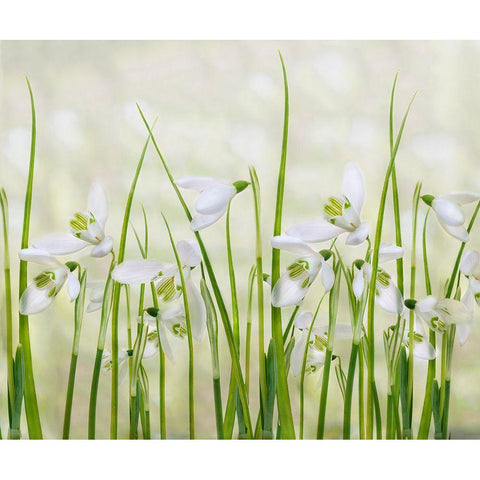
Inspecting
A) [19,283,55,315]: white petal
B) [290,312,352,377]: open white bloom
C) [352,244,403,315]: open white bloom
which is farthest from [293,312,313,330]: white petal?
[19,283,55,315]: white petal

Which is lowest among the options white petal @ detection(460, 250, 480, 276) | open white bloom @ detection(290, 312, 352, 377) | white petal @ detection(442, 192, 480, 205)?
open white bloom @ detection(290, 312, 352, 377)

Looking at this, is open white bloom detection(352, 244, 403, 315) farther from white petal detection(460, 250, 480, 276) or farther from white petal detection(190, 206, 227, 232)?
white petal detection(190, 206, 227, 232)

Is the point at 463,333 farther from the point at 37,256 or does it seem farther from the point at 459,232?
the point at 37,256

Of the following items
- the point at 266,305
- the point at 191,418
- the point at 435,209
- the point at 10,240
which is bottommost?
the point at 191,418
